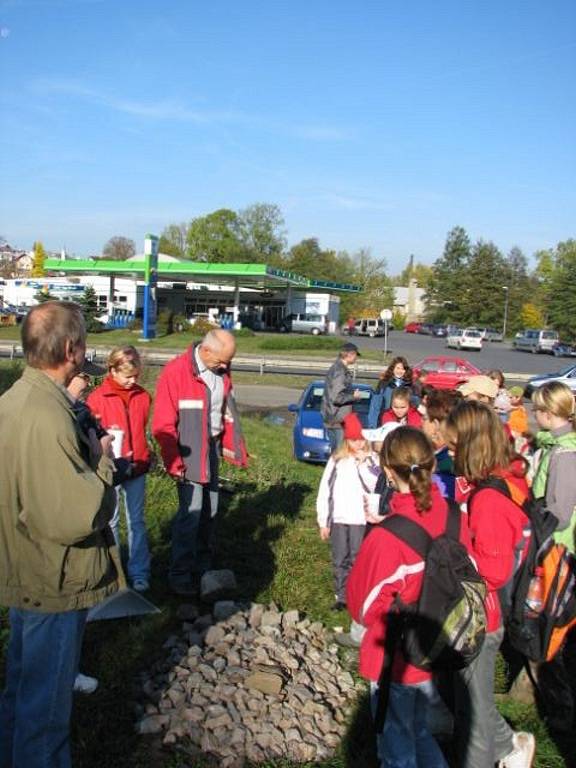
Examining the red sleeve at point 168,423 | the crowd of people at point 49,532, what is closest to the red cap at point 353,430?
the red sleeve at point 168,423

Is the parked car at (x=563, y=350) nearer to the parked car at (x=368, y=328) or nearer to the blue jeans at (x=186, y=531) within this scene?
the parked car at (x=368, y=328)

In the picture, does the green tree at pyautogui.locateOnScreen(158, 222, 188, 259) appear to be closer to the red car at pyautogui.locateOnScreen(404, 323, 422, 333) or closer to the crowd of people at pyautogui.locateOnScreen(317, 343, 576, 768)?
the red car at pyautogui.locateOnScreen(404, 323, 422, 333)

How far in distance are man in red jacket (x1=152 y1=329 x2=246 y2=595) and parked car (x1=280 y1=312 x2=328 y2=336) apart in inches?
2107

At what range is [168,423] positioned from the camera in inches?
199

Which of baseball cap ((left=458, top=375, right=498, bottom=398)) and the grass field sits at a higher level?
baseball cap ((left=458, top=375, right=498, bottom=398))

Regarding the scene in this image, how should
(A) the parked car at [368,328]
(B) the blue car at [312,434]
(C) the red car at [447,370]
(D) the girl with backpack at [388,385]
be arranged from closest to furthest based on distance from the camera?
(D) the girl with backpack at [388,385]
(B) the blue car at [312,434]
(C) the red car at [447,370]
(A) the parked car at [368,328]

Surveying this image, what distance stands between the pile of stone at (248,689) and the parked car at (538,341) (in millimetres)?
55724

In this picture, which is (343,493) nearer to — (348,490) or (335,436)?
(348,490)

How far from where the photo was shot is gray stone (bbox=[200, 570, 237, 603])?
16.6 ft

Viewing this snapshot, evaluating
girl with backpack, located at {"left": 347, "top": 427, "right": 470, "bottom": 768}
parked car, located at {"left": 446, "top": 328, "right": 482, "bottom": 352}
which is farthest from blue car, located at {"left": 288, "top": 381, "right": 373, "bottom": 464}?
parked car, located at {"left": 446, "top": 328, "right": 482, "bottom": 352}

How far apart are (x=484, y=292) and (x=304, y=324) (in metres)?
38.8

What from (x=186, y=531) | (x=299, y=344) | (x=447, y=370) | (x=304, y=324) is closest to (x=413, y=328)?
(x=304, y=324)

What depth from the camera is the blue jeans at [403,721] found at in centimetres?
288

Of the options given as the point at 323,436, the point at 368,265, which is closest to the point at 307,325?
the point at 368,265
